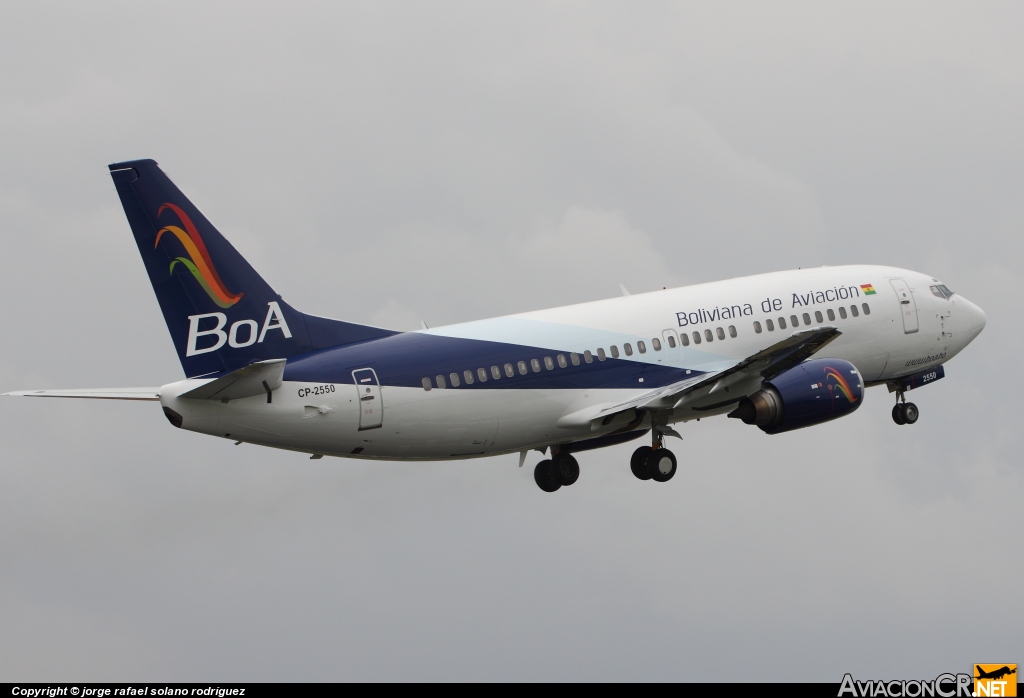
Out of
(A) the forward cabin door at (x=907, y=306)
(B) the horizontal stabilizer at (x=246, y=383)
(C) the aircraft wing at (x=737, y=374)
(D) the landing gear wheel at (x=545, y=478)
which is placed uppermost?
(A) the forward cabin door at (x=907, y=306)

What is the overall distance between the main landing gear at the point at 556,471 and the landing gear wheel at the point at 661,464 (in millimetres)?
2986

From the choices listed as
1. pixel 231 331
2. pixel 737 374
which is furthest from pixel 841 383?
pixel 231 331

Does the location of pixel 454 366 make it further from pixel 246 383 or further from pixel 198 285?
pixel 198 285

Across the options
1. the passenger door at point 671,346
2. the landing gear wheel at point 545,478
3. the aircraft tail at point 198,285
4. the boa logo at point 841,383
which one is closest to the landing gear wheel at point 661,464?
the passenger door at point 671,346

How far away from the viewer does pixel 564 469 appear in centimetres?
4300

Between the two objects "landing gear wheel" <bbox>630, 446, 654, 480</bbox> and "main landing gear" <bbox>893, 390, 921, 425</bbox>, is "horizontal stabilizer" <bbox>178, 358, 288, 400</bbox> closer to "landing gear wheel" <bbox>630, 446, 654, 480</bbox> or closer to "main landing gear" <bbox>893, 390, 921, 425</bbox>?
"landing gear wheel" <bbox>630, 446, 654, 480</bbox>

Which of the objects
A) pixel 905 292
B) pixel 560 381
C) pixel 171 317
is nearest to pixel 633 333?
pixel 560 381

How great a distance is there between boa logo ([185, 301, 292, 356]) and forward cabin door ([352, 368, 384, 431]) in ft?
7.06

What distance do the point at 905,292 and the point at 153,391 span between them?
2316cm

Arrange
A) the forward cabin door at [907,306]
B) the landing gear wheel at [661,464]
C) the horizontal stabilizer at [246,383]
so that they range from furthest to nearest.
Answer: the forward cabin door at [907,306], the landing gear wheel at [661,464], the horizontal stabilizer at [246,383]

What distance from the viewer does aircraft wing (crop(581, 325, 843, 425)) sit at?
122 ft

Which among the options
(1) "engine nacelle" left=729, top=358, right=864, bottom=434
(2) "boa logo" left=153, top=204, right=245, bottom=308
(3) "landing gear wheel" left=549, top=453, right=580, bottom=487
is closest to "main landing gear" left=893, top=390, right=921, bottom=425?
(1) "engine nacelle" left=729, top=358, right=864, bottom=434

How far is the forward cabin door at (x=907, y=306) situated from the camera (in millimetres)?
44281

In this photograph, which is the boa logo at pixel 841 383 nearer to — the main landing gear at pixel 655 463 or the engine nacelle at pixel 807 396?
the engine nacelle at pixel 807 396
